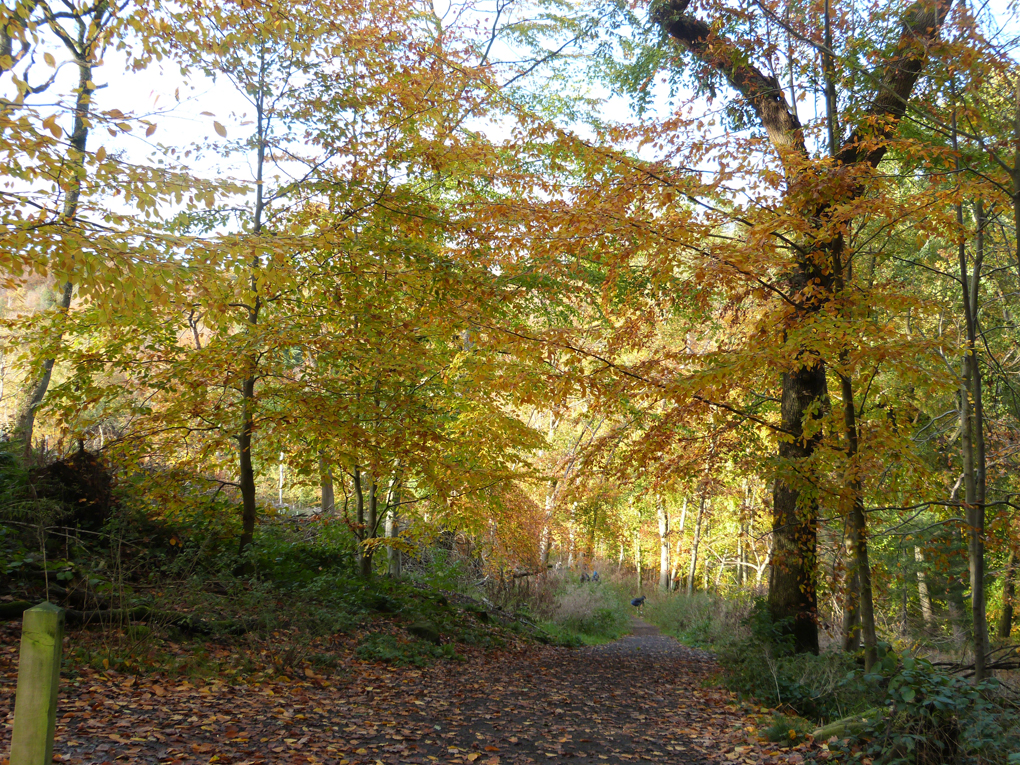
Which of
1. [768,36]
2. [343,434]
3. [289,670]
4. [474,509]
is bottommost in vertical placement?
[289,670]

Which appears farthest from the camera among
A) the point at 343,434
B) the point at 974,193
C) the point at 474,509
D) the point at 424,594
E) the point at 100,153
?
the point at 424,594

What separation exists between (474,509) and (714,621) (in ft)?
36.2

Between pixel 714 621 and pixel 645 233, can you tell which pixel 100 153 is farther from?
pixel 714 621

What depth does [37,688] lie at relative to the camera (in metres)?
2.25

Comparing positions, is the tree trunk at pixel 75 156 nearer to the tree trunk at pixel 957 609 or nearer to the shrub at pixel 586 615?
the shrub at pixel 586 615

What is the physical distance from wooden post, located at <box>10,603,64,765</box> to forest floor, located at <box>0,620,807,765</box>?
1.95 m

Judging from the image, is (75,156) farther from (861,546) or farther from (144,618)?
(861,546)

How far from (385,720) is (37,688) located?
12.8 feet

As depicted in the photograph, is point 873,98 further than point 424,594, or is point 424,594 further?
point 424,594

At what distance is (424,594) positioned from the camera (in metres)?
11.7

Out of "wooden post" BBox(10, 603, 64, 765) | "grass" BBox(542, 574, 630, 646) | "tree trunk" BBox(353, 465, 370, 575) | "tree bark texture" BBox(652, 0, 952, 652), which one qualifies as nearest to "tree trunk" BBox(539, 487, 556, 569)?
"grass" BBox(542, 574, 630, 646)

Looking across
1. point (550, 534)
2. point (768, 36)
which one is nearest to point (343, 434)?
point (768, 36)

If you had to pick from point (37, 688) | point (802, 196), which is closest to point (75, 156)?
point (37, 688)

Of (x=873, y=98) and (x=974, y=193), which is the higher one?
(x=873, y=98)
